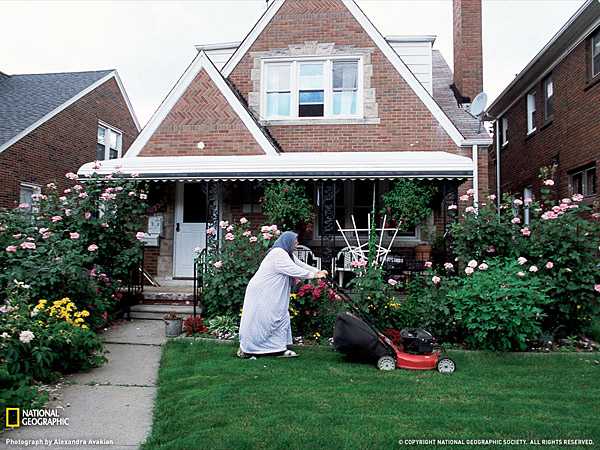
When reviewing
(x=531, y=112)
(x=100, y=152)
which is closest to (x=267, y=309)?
(x=531, y=112)

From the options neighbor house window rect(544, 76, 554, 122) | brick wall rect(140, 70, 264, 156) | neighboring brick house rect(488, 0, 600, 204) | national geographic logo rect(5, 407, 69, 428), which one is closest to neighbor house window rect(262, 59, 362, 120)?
brick wall rect(140, 70, 264, 156)

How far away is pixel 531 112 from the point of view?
16.3m

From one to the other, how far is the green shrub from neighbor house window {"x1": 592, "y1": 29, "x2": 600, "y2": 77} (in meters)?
7.48

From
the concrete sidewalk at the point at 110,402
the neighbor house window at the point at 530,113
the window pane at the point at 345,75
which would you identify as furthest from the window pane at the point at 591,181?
the concrete sidewalk at the point at 110,402

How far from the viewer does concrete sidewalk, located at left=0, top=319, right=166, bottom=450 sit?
4152 millimetres

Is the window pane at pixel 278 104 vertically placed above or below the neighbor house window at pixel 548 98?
below

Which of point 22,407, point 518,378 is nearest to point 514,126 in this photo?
point 518,378

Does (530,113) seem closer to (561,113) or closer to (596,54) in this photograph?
(561,113)

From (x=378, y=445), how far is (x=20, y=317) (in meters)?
4.10

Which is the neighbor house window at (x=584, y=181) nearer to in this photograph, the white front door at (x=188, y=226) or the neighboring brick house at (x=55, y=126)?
the white front door at (x=188, y=226)

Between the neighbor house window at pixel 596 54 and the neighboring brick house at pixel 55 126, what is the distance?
1419cm

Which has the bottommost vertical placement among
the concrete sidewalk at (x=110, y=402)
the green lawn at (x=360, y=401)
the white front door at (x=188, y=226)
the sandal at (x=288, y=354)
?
the concrete sidewalk at (x=110, y=402)

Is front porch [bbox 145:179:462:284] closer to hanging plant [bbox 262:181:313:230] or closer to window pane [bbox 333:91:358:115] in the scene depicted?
hanging plant [bbox 262:181:313:230]

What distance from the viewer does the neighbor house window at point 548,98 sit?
14555 mm
